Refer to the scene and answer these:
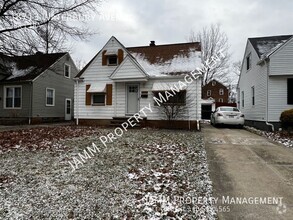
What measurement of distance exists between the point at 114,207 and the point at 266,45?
50.9 feet

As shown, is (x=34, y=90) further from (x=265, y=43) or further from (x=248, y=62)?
(x=265, y=43)

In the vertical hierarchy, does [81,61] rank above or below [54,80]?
above

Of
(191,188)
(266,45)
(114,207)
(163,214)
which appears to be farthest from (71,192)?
(266,45)

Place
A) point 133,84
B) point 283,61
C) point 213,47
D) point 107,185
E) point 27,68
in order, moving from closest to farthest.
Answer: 1. point 107,185
2. point 283,61
3. point 133,84
4. point 27,68
5. point 213,47

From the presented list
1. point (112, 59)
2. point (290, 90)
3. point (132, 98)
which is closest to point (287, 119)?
point (290, 90)

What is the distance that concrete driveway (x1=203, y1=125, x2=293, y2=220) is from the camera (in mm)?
3227

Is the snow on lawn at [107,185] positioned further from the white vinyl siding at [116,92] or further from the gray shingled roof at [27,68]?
the gray shingled roof at [27,68]

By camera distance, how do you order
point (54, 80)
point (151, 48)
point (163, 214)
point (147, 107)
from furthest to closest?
point (54, 80) < point (151, 48) < point (147, 107) < point (163, 214)

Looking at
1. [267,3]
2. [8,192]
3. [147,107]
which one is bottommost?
[8,192]

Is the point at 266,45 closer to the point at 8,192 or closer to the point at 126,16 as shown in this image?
the point at 126,16

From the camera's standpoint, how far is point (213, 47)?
101ft

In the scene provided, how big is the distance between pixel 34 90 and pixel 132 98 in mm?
8888

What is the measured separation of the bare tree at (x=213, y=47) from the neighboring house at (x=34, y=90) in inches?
732

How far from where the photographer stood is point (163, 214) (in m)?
3.15
